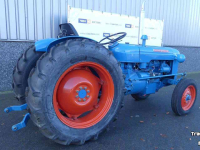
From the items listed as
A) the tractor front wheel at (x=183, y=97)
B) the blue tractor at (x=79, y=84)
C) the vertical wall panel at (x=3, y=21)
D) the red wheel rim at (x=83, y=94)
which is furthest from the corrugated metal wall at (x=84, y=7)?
the tractor front wheel at (x=183, y=97)

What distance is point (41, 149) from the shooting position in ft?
6.25

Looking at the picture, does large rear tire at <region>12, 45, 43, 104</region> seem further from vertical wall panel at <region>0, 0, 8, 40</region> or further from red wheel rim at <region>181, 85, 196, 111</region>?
red wheel rim at <region>181, 85, 196, 111</region>

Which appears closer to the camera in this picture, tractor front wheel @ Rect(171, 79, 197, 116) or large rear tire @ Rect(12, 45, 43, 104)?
large rear tire @ Rect(12, 45, 43, 104)

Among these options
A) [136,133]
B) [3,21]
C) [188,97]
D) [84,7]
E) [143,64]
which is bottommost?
[136,133]

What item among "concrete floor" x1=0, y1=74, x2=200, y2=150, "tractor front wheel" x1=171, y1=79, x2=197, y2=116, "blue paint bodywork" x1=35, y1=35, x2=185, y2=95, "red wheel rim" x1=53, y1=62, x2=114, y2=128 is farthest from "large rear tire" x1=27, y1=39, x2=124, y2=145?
"tractor front wheel" x1=171, y1=79, x2=197, y2=116

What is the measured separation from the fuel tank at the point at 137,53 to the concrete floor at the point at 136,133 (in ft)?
3.27

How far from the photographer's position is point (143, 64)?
2793 mm

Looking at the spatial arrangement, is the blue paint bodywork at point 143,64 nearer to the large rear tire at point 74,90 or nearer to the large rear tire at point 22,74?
the large rear tire at point 22,74

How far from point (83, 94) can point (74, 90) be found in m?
0.13

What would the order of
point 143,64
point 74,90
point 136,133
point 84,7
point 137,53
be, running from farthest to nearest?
point 84,7, point 143,64, point 137,53, point 136,133, point 74,90

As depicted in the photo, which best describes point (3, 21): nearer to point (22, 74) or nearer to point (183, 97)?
point (22, 74)

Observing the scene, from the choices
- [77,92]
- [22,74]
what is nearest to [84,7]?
[22,74]

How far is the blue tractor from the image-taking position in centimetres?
166

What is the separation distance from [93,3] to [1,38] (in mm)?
2909
